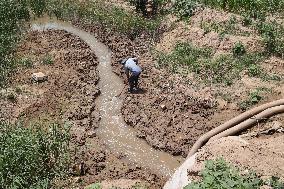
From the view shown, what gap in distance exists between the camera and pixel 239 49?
40.0 feet

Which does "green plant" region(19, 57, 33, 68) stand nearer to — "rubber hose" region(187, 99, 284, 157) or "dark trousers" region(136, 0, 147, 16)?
"dark trousers" region(136, 0, 147, 16)

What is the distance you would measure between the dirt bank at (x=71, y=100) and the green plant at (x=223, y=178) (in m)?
2.63

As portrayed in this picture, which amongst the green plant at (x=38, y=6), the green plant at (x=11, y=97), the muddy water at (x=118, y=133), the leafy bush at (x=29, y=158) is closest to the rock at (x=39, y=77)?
the green plant at (x=11, y=97)

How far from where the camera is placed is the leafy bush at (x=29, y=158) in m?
7.76

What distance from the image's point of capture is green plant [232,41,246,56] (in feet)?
39.9

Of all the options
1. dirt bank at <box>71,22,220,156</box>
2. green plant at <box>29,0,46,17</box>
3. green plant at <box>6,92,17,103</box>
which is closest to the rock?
green plant at <box>6,92,17,103</box>

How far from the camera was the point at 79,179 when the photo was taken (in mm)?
8883

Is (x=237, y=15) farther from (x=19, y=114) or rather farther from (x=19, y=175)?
(x=19, y=175)

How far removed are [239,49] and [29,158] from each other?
23.3ft

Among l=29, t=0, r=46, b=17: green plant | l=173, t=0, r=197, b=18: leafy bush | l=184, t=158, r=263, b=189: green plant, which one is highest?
l=173, t=0, r=197, b=18: leafy bush

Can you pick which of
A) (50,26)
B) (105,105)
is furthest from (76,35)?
(105,105)

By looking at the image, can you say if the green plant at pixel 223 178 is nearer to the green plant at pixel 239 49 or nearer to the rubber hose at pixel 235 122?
the rubber hose at pixel 235 122

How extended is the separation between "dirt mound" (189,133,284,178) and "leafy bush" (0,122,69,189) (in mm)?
2999

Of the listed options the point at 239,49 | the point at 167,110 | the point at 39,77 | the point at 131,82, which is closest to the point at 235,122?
the point at 167,110
